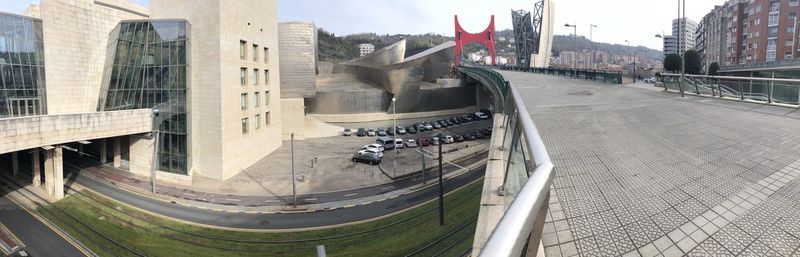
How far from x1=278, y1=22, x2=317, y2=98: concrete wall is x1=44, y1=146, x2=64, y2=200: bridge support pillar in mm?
21148

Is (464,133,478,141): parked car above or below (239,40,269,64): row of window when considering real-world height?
below

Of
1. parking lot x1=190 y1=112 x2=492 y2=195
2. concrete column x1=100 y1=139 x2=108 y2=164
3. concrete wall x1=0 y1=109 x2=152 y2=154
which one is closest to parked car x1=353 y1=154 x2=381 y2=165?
parking lot x1=190 y1=112 x2=492 y2=195

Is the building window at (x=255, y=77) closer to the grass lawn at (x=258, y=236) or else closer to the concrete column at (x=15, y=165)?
the grass lawn at (x=258, y=236)

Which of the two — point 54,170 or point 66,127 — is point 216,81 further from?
point 54,170

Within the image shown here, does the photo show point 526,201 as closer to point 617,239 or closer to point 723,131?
point 617,239

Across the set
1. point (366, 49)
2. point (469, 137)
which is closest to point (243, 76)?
point (469, 137)

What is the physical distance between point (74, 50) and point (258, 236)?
20755mm

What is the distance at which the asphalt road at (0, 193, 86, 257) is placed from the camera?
16.2 m

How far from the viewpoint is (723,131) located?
8391 millimetres

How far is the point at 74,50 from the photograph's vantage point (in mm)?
27453

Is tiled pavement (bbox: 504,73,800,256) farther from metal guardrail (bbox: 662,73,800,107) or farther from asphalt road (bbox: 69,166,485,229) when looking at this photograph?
asphalt road (bbox: 69,166,485,229)

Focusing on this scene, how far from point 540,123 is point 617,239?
663cm

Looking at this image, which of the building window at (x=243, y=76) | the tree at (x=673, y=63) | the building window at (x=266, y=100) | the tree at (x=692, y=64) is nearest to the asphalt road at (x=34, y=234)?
the building window at (x=243, y=76)

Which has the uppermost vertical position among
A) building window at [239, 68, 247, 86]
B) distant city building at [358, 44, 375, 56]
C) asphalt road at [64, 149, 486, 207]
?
distant city building at [358, 44, 375, 56]
